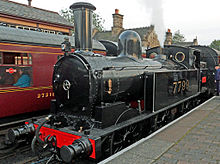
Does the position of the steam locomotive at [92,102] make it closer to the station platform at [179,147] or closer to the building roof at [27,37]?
the station platform at [179,147]

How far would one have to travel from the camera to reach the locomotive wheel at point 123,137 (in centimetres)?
420

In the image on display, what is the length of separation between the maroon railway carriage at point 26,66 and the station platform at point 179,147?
13.1 ft

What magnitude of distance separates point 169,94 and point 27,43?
460 cm

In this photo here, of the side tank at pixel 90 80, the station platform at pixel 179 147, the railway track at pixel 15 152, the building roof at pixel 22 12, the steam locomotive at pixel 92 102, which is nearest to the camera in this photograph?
the station platform at pixel 179 147

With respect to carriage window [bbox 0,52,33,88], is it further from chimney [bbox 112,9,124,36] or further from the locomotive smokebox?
chimney [bbox 112,9,124,36]

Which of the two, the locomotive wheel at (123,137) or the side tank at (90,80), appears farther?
the locomotive wheel at (123,137)

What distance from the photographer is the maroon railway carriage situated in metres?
5.96

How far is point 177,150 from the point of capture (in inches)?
153

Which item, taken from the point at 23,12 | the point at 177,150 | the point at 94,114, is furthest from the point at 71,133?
the point at 23,12

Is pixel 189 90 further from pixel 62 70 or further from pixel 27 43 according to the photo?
pixel 27 43

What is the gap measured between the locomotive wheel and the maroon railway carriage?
355 centimetres

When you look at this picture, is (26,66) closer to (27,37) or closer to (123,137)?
(27,37)

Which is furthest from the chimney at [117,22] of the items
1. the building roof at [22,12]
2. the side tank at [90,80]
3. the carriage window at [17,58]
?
the side tank at [90,80]

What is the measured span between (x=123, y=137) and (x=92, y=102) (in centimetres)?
111
